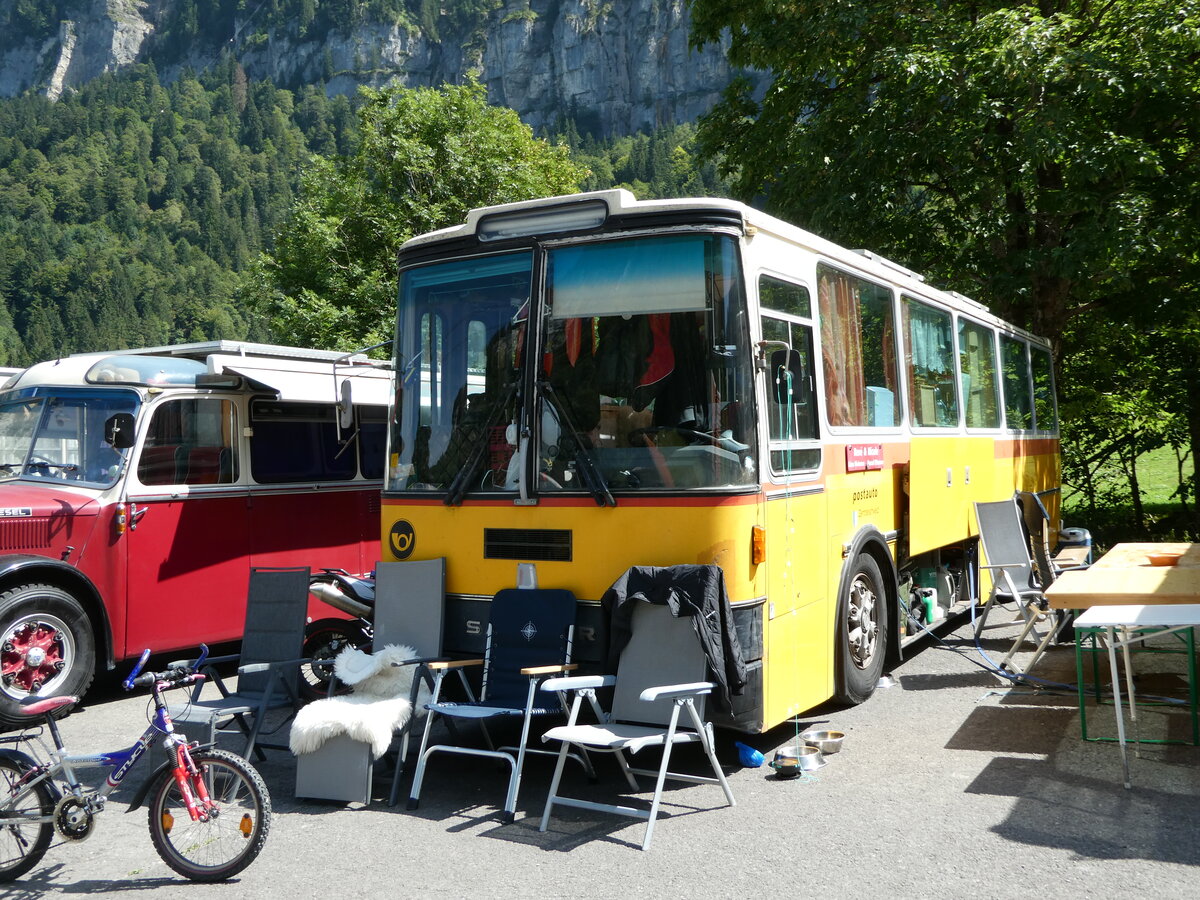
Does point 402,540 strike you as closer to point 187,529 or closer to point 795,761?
point 795,761

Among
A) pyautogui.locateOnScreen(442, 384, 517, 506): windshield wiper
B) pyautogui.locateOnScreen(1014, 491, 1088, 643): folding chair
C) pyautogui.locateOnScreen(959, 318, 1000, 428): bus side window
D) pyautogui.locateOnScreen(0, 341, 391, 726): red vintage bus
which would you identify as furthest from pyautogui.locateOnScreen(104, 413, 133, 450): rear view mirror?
pyautogui.locateOnScreen(1014, 491, 1088, 643): folding chair

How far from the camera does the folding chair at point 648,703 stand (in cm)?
545

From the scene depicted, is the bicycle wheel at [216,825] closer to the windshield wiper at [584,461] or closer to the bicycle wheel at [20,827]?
the bicycle wheel at [20,827]

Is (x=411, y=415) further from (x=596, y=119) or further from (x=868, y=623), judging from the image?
(x=596, y=119)

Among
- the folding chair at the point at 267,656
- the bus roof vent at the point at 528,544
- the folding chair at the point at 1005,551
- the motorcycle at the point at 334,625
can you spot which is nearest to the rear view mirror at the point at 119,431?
the motorcycle at the point at 334,625

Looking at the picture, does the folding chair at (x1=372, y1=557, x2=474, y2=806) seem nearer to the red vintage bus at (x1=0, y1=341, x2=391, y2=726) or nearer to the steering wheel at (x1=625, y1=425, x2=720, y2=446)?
the steering wheel at (x1=625, y1=425, x2=720, y2=446)

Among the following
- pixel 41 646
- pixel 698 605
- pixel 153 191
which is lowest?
pixel 41 646

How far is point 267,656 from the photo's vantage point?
22.5 feet

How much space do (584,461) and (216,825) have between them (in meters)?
2.59

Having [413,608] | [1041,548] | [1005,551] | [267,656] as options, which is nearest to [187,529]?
[267,656]

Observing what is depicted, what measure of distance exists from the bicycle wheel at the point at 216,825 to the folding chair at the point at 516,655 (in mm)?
1132

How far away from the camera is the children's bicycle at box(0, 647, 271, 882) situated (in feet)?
15.9

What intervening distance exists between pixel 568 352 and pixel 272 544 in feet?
15.2

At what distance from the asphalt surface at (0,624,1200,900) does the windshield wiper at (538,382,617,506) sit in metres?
1.58
